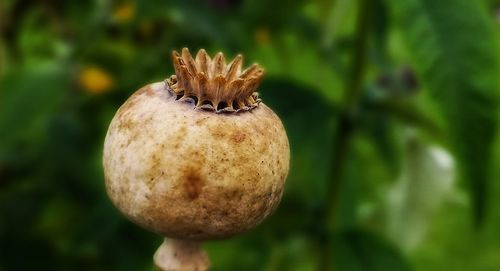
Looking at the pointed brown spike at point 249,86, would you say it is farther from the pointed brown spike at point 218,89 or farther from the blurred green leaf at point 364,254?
the blurred green leaf at point 364,254

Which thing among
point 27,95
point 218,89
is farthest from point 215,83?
point 27,95

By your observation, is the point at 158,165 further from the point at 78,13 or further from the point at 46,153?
the point at 78,13

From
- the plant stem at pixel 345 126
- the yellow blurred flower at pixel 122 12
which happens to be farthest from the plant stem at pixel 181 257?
the yellow blurred flower at pixel 122 12

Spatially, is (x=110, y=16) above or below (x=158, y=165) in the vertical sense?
above

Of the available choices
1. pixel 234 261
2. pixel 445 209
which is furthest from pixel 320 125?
pixel 445 209

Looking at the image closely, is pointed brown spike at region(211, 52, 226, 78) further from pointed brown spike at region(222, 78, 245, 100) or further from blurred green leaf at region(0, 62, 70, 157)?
blurred green leaf at region(0, 62, 70, 157)

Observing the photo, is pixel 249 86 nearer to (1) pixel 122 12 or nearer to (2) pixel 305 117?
(2) pixel 305 117
